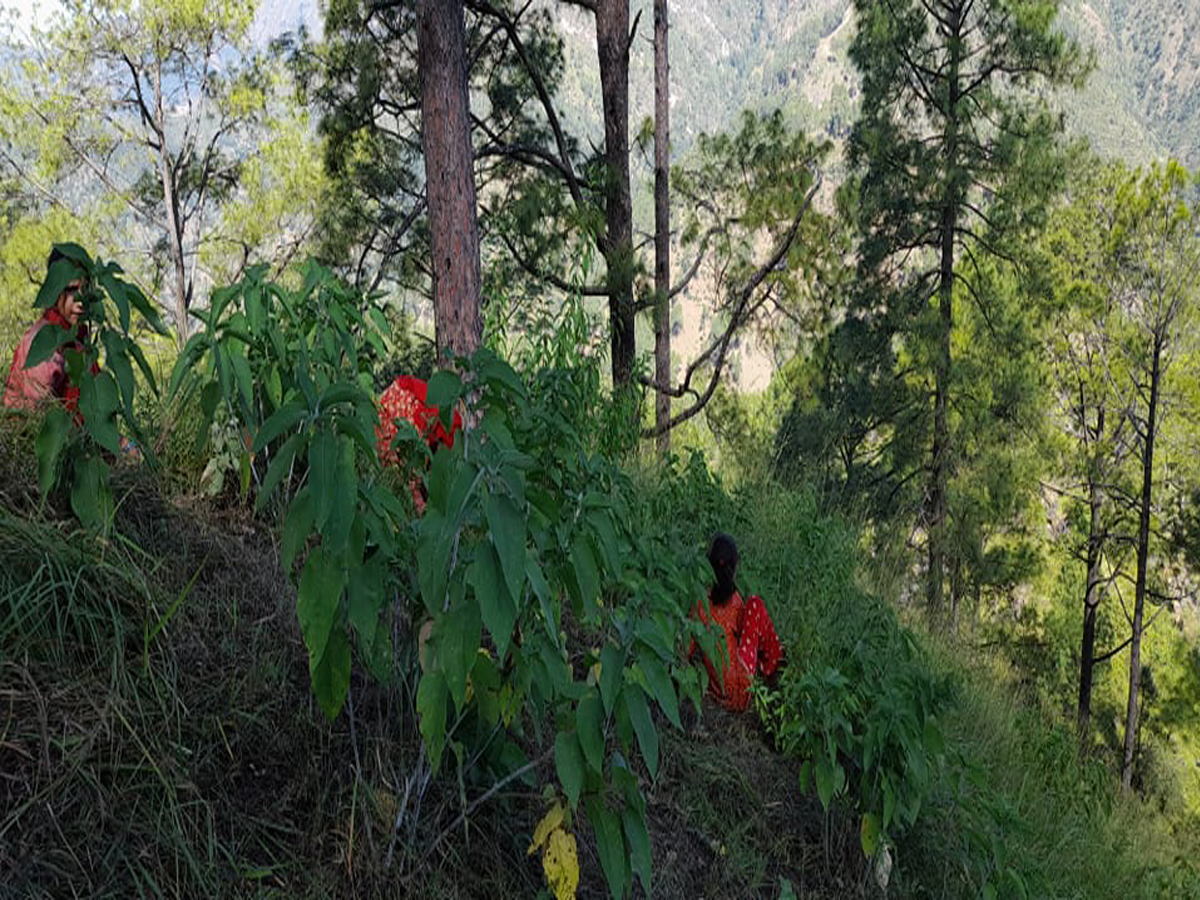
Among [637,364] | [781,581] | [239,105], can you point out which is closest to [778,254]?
[637,364]

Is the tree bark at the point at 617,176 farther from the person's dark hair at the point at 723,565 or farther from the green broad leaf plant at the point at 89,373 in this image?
the green broad leaf plant at the point at 89,373

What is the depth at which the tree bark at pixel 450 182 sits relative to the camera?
14.4 feet

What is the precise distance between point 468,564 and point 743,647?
230cm

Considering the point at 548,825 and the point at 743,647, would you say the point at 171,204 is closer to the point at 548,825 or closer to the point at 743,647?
the point at 743,647

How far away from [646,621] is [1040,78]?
1412cm

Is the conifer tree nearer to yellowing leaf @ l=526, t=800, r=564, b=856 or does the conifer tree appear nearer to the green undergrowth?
A: the green undergrowth

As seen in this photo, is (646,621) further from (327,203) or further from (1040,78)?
(1040,78)

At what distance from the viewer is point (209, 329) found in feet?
6.00

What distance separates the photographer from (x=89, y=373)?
1.79m

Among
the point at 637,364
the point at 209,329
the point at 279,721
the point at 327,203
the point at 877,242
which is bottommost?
the point at 279,721

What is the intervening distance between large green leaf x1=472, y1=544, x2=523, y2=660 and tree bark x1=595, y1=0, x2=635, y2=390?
5.86m

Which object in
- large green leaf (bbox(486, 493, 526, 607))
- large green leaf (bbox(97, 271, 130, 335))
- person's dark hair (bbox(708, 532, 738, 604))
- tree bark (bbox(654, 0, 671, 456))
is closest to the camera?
large green leaf (bbox(486, 493, 526, 607))

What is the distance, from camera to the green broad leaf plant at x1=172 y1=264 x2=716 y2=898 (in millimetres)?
1335

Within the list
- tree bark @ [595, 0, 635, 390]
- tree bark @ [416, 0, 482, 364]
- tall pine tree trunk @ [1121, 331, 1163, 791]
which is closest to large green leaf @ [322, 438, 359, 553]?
tree bark @ [416, 0, 482, 364]
